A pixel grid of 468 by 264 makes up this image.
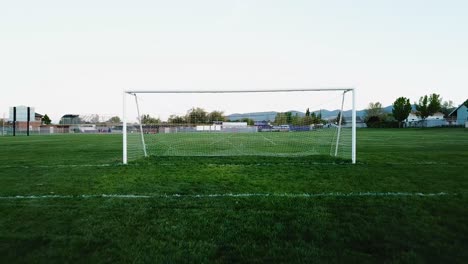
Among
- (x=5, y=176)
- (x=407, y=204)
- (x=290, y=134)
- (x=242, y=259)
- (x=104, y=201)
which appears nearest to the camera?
(x=242, y=259)

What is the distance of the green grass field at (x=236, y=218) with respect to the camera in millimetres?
3076

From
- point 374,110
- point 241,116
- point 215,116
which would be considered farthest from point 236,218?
point 374,110

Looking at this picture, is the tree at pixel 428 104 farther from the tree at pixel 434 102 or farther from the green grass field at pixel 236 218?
the green grass field at pixel 236 218

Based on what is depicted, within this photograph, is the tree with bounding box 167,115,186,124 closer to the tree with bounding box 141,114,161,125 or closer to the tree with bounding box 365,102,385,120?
the tree with bounding box 141,114,161,125

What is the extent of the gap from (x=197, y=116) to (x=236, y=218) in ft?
29.8

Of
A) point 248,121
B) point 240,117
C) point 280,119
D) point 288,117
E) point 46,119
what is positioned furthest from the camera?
point 46,119

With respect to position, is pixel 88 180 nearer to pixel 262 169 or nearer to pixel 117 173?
pixel 117 173

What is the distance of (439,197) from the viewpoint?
16.8 ft

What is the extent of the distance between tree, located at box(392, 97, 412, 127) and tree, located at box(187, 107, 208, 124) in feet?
210

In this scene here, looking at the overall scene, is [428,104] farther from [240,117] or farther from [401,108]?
[240,117]

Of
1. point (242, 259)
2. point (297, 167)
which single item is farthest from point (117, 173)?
point (242, 259)

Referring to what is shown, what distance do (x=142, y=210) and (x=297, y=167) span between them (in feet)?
16.7

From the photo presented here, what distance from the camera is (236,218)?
4094 mm

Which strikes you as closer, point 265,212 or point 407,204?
point 265,212
